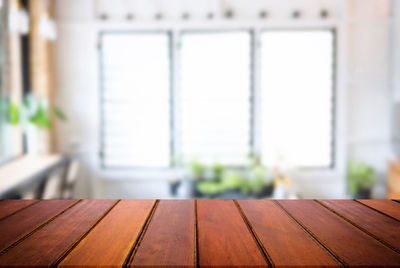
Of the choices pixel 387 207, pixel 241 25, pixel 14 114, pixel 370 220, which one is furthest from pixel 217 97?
pixel 370 220

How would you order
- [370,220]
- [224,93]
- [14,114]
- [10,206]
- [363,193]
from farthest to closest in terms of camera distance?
[224,93], [363,193], [14,114], [10,206], [370,220]

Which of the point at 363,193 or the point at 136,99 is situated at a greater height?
the point at 136,99

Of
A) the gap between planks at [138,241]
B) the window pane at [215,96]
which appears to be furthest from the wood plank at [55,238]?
the window pane at [215,96]

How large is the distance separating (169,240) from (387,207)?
75 centimetres

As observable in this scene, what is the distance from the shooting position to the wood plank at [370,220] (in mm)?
802

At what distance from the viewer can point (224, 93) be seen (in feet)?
13.7

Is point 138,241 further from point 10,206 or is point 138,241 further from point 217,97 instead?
point 217,97

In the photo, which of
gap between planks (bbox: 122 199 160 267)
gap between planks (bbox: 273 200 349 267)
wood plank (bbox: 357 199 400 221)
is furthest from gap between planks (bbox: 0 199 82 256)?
wood plank (bbox: 357 199 400 221)

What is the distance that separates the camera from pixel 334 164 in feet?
13.9

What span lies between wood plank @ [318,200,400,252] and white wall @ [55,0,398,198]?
3.22 metres

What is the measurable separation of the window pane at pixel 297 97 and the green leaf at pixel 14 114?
9.31ft

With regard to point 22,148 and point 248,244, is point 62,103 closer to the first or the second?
point 22,148

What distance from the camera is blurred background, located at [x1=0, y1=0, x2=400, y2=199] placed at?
4102 mm

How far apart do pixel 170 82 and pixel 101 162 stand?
139 centimetres
